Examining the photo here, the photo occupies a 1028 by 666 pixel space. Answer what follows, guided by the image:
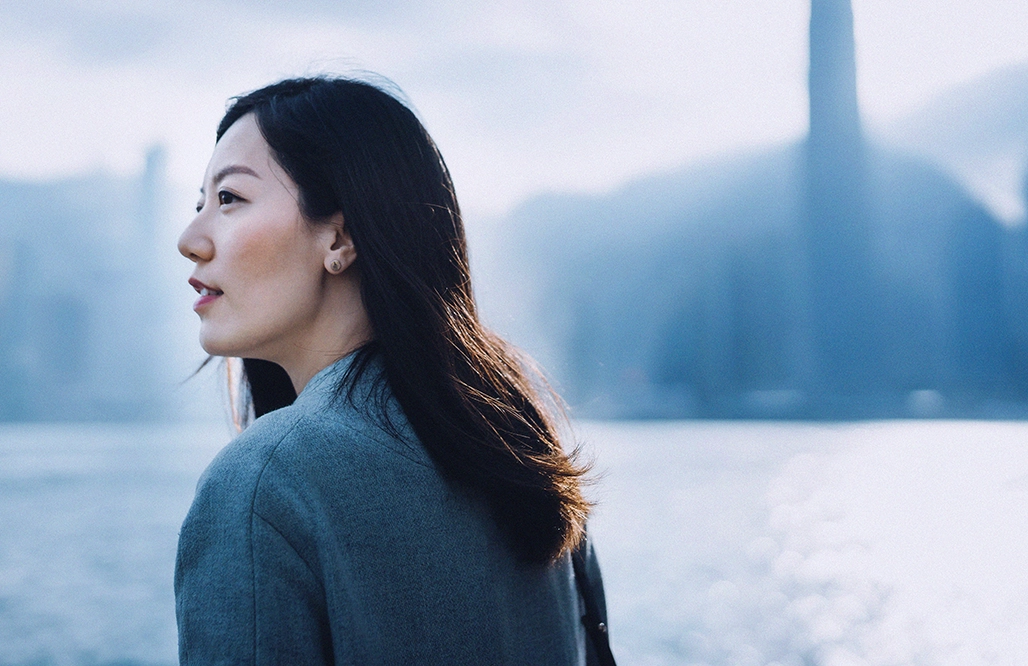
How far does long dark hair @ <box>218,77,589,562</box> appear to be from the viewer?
83 centimetres

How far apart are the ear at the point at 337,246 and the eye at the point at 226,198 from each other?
0.12m

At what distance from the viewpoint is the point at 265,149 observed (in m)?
0.98

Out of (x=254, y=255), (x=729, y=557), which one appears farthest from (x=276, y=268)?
(x=729, y=557)

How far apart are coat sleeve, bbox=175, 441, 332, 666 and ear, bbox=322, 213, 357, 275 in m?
0.31

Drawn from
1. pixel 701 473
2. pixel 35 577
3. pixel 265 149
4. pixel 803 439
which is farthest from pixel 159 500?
pixel 803 439

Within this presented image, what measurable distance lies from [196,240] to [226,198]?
6 cm

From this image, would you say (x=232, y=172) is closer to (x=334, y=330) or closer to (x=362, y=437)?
(x=334, y=330)

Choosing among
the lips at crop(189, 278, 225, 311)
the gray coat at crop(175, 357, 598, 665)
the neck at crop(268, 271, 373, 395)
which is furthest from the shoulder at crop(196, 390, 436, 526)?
the lips at crop(189, 278, 225, 311)

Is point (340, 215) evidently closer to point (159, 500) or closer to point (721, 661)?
point (721, 661)

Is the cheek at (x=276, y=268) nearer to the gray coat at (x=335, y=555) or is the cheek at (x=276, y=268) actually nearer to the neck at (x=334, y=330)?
the neck at (x=334, y=330)

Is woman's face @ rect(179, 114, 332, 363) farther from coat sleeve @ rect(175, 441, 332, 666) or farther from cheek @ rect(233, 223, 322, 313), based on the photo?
coat sleeve @ rect(175, 441, 332, 666)

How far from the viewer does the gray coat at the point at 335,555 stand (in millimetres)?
666

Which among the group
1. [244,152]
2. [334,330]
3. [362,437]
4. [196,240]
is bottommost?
[362,437]

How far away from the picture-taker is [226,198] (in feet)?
3.26
